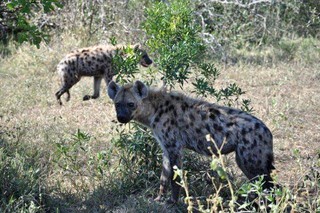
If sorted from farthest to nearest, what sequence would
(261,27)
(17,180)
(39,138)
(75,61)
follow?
1. (261,27)
2. (75,61)
3. (39,138)
4. (17,180)

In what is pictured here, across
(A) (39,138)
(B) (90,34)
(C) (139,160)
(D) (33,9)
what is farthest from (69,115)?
(D) (33,9)

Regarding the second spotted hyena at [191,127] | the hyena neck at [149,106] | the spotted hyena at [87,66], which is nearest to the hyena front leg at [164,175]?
the second spotted hyena at [191,127]

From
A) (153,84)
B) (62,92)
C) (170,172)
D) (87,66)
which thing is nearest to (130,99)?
(170,172)

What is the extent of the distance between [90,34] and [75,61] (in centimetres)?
231

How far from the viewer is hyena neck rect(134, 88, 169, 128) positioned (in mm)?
5258

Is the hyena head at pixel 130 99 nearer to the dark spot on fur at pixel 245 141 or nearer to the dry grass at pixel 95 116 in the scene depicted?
the dry grass at pixel 95 116

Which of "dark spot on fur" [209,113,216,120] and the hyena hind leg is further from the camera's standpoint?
the hyena hind leg

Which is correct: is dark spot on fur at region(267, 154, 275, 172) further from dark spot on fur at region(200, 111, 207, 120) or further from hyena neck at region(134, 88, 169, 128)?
hyena neck at region(134, 88, 169, 128)

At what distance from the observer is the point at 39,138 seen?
6629 millimetres

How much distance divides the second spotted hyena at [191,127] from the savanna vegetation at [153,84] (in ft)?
0.57

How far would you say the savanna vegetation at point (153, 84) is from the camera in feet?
16.2

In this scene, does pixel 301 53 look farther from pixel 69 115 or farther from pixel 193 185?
pixel 193 185

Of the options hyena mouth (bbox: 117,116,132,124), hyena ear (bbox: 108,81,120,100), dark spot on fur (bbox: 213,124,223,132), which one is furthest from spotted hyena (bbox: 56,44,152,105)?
dark spot on fur (bbox: 213,124,223,132)

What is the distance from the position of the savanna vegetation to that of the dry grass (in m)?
0.02
